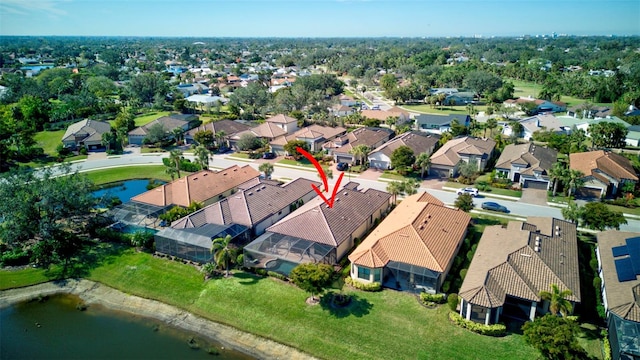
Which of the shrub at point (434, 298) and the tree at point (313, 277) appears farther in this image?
the shrub at point (434, 298)

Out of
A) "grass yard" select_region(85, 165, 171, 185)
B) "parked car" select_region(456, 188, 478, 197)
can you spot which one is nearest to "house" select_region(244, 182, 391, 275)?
"parked car" select_region(456, 188, 478, 197)

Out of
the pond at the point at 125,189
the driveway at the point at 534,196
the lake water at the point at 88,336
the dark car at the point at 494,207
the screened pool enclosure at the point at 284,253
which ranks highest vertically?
the screened pool enclosure at the point at 284,253

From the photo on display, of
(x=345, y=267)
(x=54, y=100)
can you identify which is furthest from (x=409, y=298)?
(x=54, y=100)

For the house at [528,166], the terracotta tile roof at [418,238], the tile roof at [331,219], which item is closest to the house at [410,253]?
the terracotta tile roof at [418,238]

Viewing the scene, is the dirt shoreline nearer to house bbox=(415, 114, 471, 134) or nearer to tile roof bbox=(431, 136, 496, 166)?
tile roof bbox=(431, 136, 496, 166)

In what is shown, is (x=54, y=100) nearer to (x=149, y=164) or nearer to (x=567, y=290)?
(x=149, y=164)

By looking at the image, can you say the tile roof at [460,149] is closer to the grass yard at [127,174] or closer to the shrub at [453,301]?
the shrub at [453,301]

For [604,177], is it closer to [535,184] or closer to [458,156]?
[535,184]

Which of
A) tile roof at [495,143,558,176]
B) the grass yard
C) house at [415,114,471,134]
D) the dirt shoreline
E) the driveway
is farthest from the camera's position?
house at [415,114,471,134]
